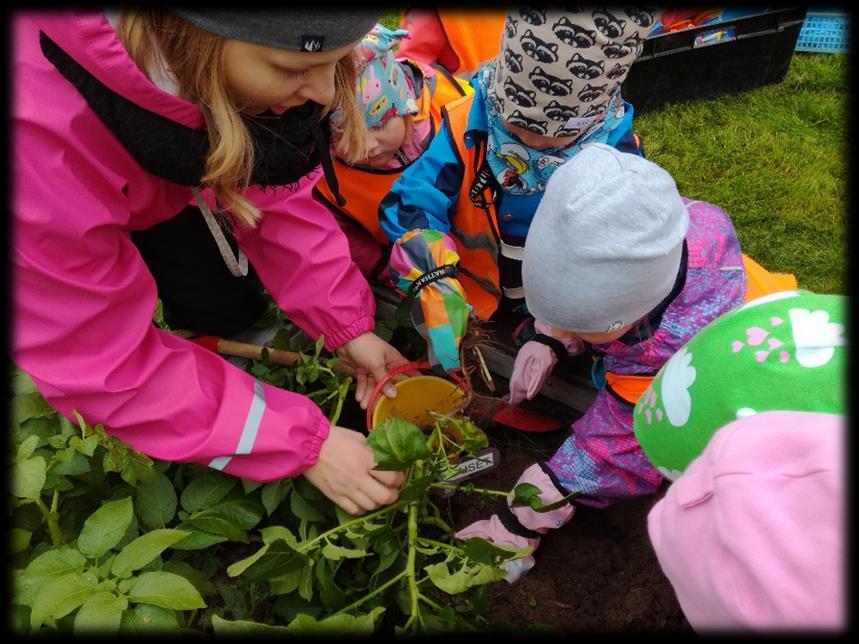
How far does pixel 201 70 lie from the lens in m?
0.95

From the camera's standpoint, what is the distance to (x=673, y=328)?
1237 millimetres

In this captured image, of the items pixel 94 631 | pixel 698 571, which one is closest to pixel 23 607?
pixel 94 631

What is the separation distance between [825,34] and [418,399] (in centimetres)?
244

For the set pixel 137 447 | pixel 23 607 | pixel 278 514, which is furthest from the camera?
pixel 278 514

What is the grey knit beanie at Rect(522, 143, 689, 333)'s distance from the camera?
3.47ft

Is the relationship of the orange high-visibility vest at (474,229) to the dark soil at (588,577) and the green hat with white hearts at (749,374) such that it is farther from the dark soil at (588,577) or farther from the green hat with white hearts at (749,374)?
the green hat with white hearts at (749,374)

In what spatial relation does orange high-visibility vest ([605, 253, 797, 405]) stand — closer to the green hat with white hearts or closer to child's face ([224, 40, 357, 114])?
the green hat with white hearts

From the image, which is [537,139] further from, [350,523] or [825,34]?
[825,34]

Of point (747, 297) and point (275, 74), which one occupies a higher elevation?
point (275, 74)

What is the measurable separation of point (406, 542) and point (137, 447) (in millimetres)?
507

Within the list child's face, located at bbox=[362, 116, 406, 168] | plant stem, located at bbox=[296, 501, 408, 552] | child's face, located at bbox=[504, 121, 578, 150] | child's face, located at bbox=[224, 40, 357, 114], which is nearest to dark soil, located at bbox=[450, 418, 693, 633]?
plant stem, located at bbox=[296, 501, 408, 552]

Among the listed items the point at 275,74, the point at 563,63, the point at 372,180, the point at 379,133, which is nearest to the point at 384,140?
the point at 379,133

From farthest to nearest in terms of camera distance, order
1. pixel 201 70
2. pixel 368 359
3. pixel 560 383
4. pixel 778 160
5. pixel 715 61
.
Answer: pixel 715 61 → pixel 778 160 → pixel 560 383 → pixel 368 359 → pixel 201 70

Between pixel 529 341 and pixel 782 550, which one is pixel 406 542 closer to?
pixel 529 341
